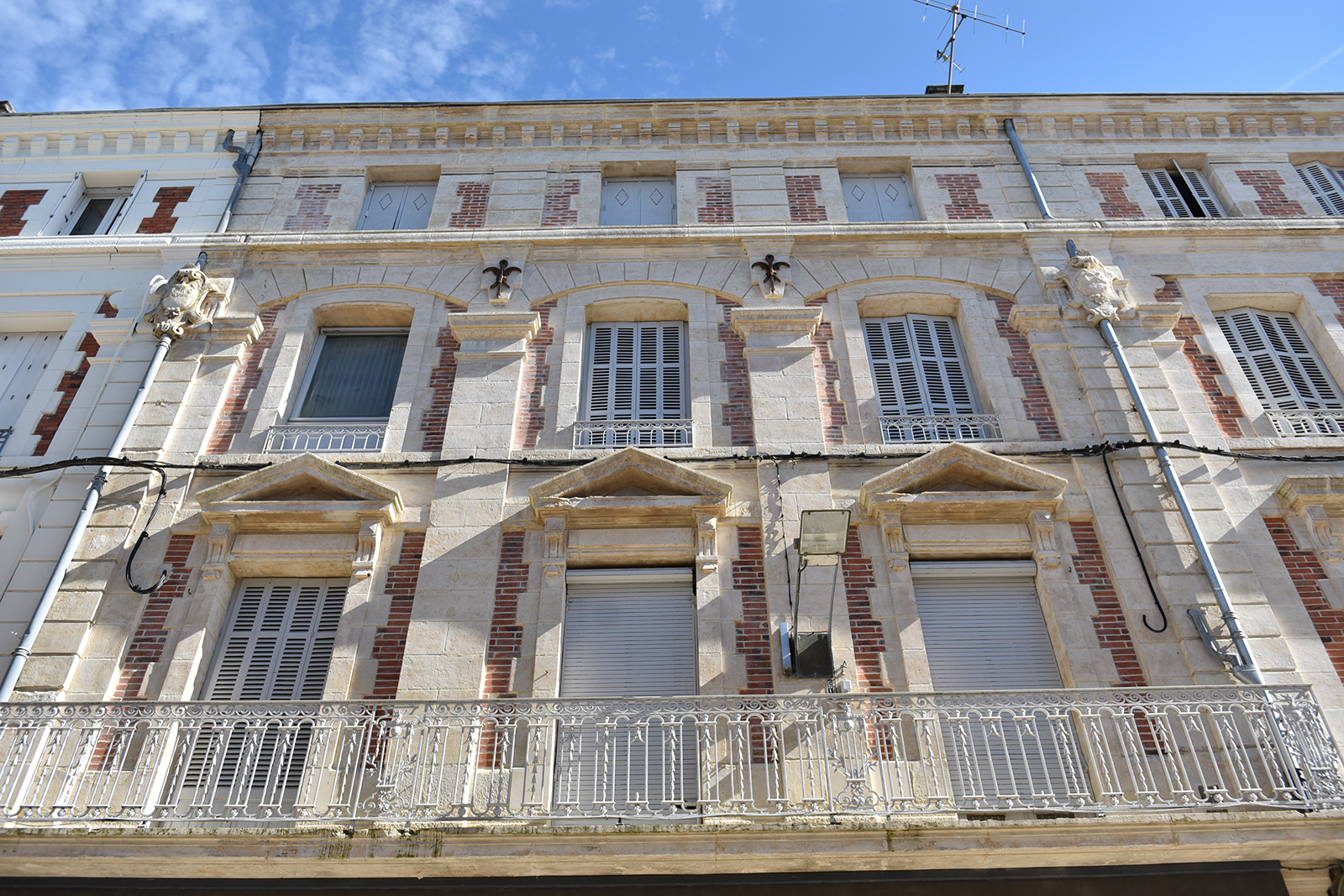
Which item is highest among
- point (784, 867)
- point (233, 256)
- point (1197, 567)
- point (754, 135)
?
point (754, 135)

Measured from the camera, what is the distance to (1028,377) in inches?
447

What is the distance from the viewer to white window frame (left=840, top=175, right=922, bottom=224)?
13500 mm

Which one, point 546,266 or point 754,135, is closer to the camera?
point 546,266

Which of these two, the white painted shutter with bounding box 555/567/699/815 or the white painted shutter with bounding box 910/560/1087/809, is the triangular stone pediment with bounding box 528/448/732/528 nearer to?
the white painted shutter with bounding box 555/567/699/815

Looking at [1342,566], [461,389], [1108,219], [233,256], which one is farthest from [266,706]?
[1108,219]

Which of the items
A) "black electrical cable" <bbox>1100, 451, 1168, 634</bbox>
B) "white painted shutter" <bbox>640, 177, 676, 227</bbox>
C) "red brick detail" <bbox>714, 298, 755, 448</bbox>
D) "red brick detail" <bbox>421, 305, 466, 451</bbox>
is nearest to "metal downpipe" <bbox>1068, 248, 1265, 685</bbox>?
"black electrical cable" <bbox>1100, 451, 1168, 634</bbox>

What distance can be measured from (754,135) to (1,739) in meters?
11.3

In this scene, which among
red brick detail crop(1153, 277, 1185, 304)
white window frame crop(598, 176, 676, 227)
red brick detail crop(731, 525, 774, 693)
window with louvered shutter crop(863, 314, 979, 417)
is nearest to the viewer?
red brick detail crop(731, 525, 774, 693)

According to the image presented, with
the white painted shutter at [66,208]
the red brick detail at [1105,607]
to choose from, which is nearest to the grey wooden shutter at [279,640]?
the white painted shutter at [66,208]

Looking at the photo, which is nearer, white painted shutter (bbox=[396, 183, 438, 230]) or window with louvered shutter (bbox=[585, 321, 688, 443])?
window with louvered shutter (bbox=[585, 321, 688, 443])

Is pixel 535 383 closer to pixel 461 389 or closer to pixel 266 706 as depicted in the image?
pixel 461 389

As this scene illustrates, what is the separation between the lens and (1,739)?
26.6ft

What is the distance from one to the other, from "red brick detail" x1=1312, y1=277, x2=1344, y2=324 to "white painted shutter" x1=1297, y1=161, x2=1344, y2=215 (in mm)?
1464

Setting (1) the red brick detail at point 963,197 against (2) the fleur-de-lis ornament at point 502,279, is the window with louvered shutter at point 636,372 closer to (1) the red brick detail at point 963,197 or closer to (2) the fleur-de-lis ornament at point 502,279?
(2) the fleur-de-lis ornament at point 502,279
